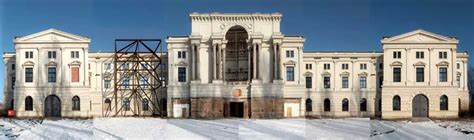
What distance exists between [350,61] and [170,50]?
8049 millimetres

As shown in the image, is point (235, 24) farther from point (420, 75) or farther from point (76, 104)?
point (420, 75)

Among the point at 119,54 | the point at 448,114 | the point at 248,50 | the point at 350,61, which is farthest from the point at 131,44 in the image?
the point at 448,114

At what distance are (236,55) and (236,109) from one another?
2.18 metres

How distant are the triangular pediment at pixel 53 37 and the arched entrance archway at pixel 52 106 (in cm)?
233

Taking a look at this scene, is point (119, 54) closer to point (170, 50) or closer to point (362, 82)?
point (170, 50)

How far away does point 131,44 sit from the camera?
1318cm

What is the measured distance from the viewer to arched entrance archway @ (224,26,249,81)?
17.9 m

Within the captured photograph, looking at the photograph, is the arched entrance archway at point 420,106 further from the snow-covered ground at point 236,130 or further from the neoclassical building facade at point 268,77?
the snow-covered ground at point 236,130

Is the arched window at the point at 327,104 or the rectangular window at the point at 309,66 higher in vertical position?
the rectangular window at the point at 309,66

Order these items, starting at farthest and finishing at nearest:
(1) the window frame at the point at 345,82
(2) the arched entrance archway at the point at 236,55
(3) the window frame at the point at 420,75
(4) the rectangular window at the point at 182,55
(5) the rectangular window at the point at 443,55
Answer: (4) the rectangular window at the point at 182,55 → (2) the arched entrance archway at the point at 236,55 → (3) the window frame at the point at 420,75 → (1) the window frame at the point at 345,82 → (5) the rectangular window at the point at 443,55

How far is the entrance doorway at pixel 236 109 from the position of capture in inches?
697

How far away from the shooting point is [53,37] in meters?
13.2

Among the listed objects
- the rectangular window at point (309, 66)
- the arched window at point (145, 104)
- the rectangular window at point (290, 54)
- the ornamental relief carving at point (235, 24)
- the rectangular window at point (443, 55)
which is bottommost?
the arched window at point (145, 104)

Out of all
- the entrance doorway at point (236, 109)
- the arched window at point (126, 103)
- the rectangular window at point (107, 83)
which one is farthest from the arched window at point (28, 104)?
the entrance doorway at point (236, 109)
